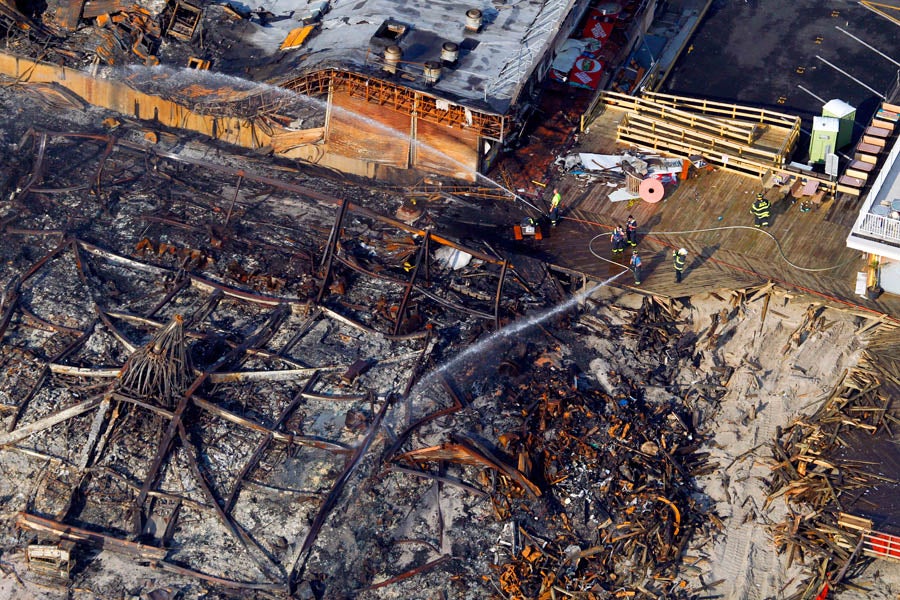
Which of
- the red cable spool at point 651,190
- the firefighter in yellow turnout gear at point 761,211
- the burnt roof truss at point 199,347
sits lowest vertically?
the burnt roof truss at point 199,347

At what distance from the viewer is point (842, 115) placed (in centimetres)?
4931

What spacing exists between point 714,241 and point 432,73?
13484 mm

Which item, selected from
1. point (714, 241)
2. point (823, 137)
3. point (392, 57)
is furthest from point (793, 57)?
point (392, 57)

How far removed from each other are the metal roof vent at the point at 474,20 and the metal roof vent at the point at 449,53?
7.61ft

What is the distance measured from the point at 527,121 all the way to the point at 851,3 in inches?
772

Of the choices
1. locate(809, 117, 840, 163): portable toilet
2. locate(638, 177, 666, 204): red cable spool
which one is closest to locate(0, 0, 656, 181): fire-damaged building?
locate(638, 177, 666, 204): red cable spool

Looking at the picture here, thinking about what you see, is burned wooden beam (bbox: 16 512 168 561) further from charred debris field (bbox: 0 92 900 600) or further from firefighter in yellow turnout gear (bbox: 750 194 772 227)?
firefighter in yellow turnout gear (bbox: 750 194 772 227)

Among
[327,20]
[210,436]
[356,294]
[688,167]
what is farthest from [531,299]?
[327,20]

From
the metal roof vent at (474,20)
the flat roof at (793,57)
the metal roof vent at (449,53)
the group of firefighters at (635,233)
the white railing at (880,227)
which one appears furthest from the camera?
the flat roof at (793,57)

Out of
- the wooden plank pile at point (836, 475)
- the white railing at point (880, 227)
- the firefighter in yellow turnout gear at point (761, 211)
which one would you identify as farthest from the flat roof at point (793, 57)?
the wooden plank pile at point (836, 475)

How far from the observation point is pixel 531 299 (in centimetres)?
4494

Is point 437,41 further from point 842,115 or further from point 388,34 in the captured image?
point 842,115

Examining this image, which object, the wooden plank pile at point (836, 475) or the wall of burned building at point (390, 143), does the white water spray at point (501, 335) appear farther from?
the wooden plank pile at point (836, 475)

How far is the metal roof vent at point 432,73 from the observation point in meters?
48.1
